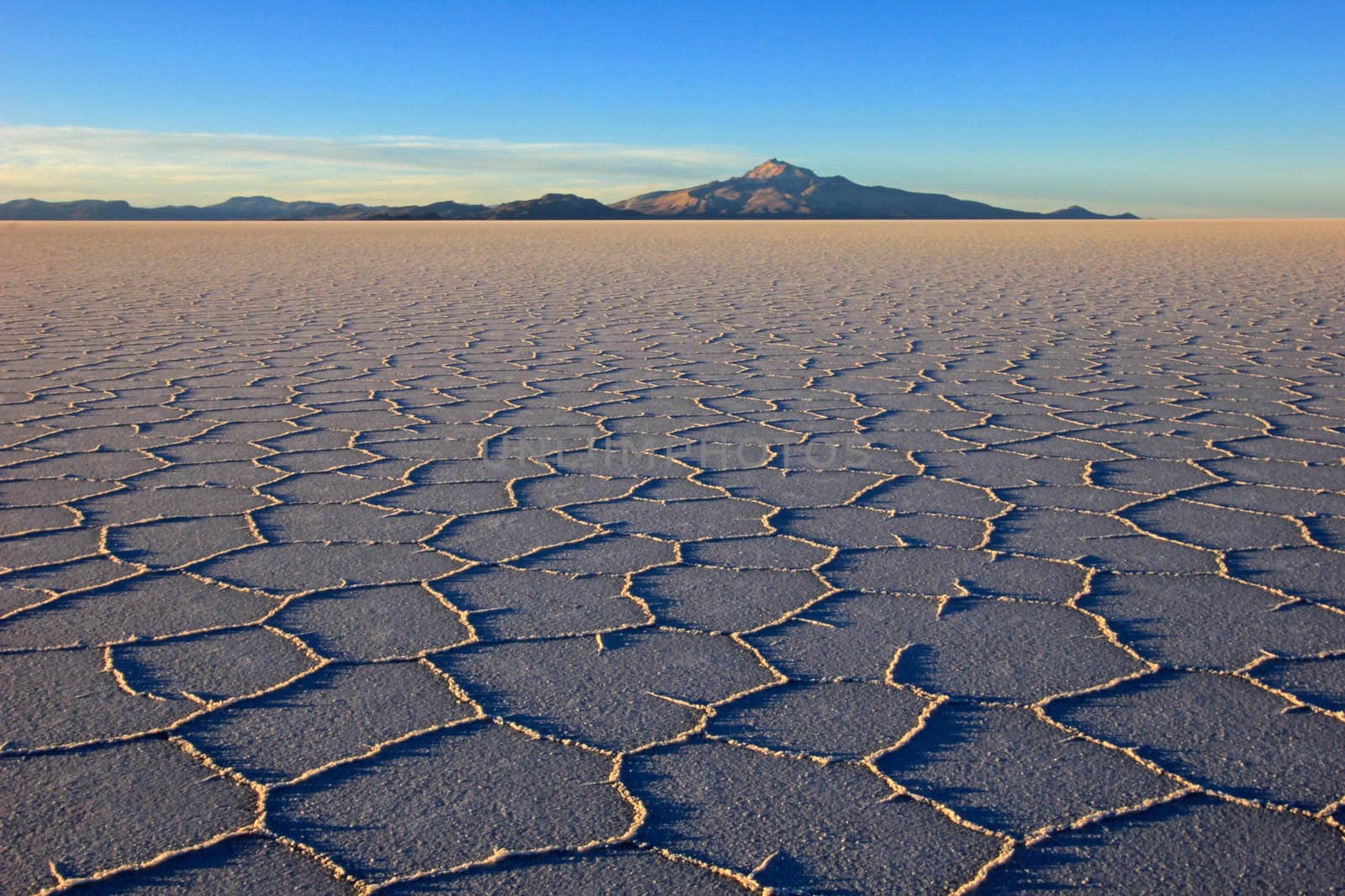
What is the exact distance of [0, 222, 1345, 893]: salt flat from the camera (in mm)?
1219

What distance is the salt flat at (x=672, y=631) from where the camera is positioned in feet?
4.00

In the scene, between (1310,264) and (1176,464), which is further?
(1310,264)

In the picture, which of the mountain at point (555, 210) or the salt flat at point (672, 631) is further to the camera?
the mountain at point (555, 210)

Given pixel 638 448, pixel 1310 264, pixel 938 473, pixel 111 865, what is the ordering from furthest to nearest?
pixel 1310 264 → pixel 638 448 → pixel 938 473 → pixel 111 865

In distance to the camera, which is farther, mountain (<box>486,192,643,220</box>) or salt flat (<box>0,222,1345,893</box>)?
mountain (<box>486,192,643,220</box>)

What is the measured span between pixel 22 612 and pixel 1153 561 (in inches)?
76.7

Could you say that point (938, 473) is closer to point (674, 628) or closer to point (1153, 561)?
point (1153, 561)

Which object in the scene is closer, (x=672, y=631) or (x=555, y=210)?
(x=672, y=631)

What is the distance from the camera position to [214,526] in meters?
2.32

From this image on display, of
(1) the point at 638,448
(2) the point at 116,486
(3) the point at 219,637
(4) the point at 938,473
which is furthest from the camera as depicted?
(1) the point at 638,448

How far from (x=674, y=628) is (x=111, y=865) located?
2.84 ft

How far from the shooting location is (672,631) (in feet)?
5.87

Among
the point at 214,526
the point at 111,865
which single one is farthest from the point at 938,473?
the point at 111,865

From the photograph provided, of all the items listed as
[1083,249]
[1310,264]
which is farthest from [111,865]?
[1083,249]
